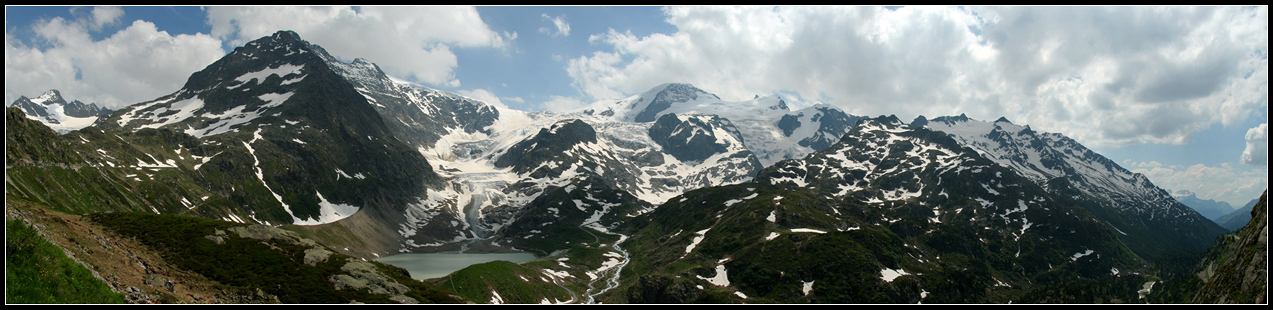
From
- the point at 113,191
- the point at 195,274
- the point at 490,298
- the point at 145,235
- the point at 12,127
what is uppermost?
the point at 12,127

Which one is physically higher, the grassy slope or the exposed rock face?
the grassy slope

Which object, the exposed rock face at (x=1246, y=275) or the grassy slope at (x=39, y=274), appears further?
the exposed rock face at (x=1246, y=275)

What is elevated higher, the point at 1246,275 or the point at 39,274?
the point at 39,274

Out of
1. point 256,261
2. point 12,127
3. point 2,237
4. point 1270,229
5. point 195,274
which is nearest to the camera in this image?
point 2,237

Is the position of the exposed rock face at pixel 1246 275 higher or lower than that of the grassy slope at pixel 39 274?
lower

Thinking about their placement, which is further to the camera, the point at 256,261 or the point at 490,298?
the point at 490,298

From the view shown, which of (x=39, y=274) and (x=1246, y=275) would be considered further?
(x=1246, y=275)

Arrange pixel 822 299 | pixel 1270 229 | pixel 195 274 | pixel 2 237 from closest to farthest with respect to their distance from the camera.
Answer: pixel 2 237 < pixel 1270 229 < pixel 195 274 < pixel 822 299

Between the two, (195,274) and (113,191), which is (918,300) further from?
(113,191)

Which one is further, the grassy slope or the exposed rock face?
the exposed rock face

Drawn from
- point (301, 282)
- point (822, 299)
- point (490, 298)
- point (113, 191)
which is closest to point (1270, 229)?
point (301, 282)

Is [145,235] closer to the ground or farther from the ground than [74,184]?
closer to the ground
